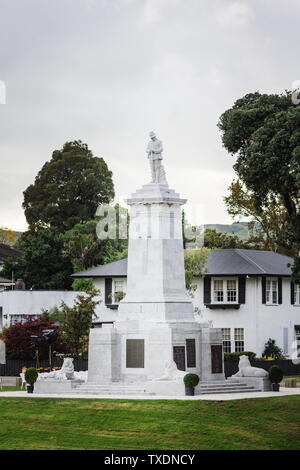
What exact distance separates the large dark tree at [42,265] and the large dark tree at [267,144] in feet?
138

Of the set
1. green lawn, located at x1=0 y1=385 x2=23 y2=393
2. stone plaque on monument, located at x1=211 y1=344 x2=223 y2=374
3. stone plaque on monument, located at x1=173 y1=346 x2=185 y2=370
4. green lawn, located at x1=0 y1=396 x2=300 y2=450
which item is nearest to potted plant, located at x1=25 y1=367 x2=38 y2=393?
green lawn, located at x1=0 y1=385 x2=23 y2=393

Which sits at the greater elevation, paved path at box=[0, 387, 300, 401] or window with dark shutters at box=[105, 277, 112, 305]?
window with dark shutters at box=[105, 277, 112, 305]

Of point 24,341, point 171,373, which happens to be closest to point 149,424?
point 171,373

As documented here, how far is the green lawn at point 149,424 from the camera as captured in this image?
44656 mm

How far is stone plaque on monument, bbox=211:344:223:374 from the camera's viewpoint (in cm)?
5725

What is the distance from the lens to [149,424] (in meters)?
46.7

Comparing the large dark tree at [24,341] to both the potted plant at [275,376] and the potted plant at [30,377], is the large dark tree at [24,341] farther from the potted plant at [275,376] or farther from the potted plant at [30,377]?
the potted plant at [275,376]

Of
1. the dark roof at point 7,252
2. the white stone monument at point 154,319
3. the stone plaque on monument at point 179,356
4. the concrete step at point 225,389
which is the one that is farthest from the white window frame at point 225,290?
the dark roof at point 7,252

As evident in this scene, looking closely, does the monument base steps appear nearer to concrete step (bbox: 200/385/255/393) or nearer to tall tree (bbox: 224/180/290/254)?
concrete step (bbox: 200/385/255/393)

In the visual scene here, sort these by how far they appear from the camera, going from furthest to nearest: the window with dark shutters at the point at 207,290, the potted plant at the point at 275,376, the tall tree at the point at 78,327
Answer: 1. the window with dark shutters at the point at 207,290
2. the tall tree at the point at 78,327
3. the potted plant at the point at 275,376

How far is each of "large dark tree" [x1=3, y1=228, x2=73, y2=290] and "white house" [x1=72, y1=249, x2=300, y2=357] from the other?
813 inches

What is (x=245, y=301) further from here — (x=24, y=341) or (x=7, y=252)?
(x=7, y=252)

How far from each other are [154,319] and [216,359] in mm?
3743
